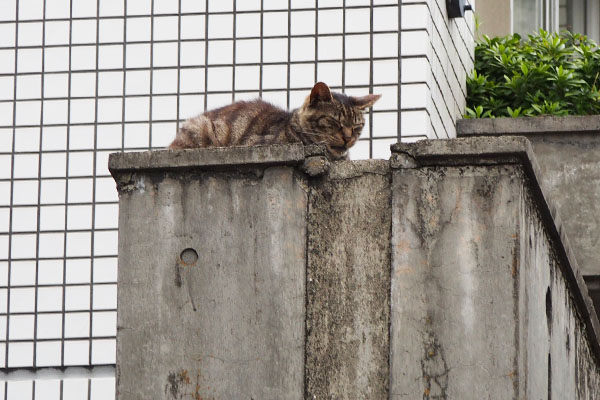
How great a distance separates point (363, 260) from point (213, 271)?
71 centimetres

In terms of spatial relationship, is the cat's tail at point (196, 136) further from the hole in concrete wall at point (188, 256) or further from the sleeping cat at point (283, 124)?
the hole in concrete wall at point (188, 256)

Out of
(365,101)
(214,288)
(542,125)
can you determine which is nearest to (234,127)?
(365,101)

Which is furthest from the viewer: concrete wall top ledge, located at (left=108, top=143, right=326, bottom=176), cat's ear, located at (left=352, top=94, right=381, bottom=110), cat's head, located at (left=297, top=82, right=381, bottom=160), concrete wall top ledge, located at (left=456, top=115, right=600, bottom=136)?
concrete wall top ledge, located at (left=456, top=115, right=600, bottom=136)

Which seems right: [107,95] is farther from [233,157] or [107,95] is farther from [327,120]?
[233,157]

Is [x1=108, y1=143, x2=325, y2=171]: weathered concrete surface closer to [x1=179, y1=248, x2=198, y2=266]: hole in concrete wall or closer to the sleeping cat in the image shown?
[x1=179, y1=248, x2=198, y2=266]: hole in concrete wall

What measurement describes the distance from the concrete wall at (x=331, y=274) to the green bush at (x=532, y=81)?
442cm

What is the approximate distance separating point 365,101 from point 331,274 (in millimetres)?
2022

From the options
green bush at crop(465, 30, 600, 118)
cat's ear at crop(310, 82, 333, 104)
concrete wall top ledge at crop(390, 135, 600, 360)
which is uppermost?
green bush at crop(465, 30, 600, 118)

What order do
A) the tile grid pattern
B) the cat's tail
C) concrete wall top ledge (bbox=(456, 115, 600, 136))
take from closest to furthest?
1. the cat's tail
2. the tile grid pattern
3. concrete wall top ledge (bbox=(456, 115, 600, 136))

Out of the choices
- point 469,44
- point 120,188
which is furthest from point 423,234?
point 469,44

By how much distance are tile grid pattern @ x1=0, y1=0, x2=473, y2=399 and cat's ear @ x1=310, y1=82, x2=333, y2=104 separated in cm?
93

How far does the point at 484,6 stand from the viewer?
12.1m

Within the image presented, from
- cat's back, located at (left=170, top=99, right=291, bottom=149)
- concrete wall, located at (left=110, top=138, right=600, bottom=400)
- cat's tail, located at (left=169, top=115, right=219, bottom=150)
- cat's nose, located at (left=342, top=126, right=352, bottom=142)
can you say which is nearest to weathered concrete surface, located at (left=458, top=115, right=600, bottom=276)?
cat's nose, located at (left=342, top=126, right=352, bottom=142)

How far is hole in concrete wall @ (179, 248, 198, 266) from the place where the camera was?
5.45m
